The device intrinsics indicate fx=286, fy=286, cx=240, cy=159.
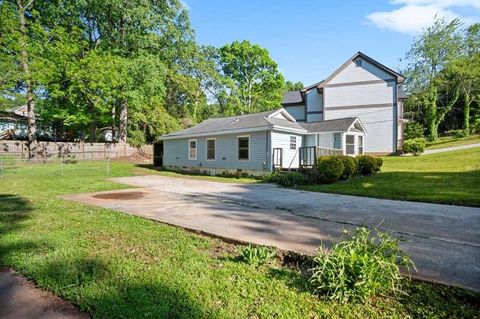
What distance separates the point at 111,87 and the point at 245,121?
1286 centimetres

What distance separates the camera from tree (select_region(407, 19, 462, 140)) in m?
30.1

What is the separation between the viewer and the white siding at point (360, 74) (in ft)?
75.5

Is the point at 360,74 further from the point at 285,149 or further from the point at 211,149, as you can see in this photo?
the point at 211,149

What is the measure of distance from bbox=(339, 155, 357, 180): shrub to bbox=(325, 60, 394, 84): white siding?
13.6 m

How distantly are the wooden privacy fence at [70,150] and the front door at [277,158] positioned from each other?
586 inches

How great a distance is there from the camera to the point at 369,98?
23391mm

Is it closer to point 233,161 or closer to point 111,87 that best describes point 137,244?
point 233,161

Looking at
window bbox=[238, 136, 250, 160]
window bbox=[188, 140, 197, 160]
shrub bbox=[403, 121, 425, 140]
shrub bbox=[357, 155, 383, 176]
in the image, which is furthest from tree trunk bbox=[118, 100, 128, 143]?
shrub bbox=[403, 121, 425, 140]

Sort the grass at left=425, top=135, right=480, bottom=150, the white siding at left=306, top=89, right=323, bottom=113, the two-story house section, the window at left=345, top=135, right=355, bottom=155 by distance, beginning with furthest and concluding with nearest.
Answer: the white siding at left=306, top=89, right=323, bottom=113 → the grass at left=425, top=135, right=480, bottom=150 → the two-story house section → the window at left=345, top=135, right=355, bottom=155

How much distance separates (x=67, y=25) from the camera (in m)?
23.8

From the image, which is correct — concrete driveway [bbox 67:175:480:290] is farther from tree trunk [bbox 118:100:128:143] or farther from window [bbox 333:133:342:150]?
tree trunk [bbox 118:100:128:143]

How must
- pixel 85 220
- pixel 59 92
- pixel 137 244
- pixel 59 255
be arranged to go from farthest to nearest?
pixel 59 92 → pixel 85 220 → pixel 137 244 → pixel 59 255

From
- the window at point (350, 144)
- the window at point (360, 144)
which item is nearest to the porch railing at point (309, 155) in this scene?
the window at point (350, 144)

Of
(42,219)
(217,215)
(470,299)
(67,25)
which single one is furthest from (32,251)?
(67,25)
